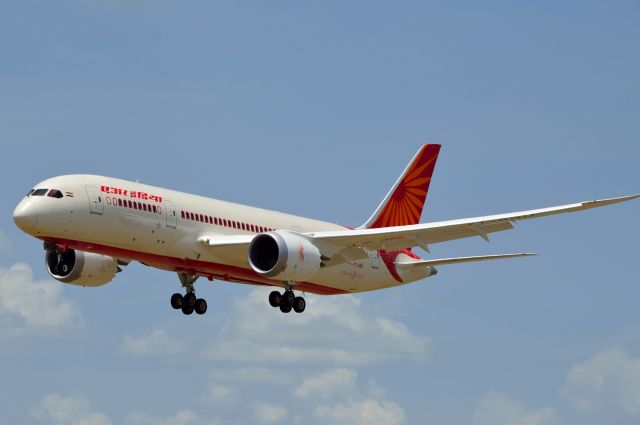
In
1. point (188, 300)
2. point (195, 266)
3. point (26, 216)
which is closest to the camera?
point (26, 216)

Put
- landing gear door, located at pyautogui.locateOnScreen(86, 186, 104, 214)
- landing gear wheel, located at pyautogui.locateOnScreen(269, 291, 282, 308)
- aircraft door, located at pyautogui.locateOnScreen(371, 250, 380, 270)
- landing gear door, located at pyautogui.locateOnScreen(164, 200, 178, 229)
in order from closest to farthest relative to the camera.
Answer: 1. landing gear door, located at pyautogui.locateOnScreen(86, 186, 104, 214)
2. landing gear door, located at pyautogui.locateOnScreen(164, 200, 178, 229)
3. landing gear wheel, located at pyautogui.locateOnScreen(269, 291, 282, 308)
4. aircraft door, located at pyautogui.locateOnScreen(371, 250, 380, 270)

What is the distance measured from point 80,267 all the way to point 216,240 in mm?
7781

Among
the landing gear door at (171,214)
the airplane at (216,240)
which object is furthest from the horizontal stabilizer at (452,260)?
the landing gear door at (171,214)

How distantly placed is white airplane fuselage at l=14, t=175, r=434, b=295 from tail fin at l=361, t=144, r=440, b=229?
3633mm

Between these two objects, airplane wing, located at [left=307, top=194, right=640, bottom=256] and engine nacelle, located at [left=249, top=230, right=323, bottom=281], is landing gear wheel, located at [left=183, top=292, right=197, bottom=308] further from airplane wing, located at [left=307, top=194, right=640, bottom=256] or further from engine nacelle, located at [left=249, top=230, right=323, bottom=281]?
airplane wing, located at [left=307, top=194, right=640, bottom=256]

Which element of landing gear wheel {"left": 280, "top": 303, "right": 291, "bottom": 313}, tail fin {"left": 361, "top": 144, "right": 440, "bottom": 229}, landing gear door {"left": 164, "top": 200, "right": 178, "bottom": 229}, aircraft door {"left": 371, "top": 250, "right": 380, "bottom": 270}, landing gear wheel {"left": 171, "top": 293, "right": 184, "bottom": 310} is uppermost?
tail fin {"left": 361, "top": 144, "right": 440, "bottom": 229}

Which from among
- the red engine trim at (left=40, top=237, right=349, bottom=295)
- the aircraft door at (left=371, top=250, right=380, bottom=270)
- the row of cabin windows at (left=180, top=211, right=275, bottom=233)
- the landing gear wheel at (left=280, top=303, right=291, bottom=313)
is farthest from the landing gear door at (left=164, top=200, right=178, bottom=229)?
the aircraft door at (left=371, top=250, right=380, bottom=270)

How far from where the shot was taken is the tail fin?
68.4 meters

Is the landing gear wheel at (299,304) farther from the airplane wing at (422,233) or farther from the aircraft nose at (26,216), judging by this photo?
the aircraft nose at (26,216)

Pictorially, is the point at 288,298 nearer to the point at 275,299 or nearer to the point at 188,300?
the point at 275,299

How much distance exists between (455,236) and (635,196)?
41.2 feet

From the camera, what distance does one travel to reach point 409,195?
69938 millimetres

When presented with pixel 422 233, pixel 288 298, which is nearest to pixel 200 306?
pixel 288 298

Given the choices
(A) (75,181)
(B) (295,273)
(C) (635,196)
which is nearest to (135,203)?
(A) (75,181)
